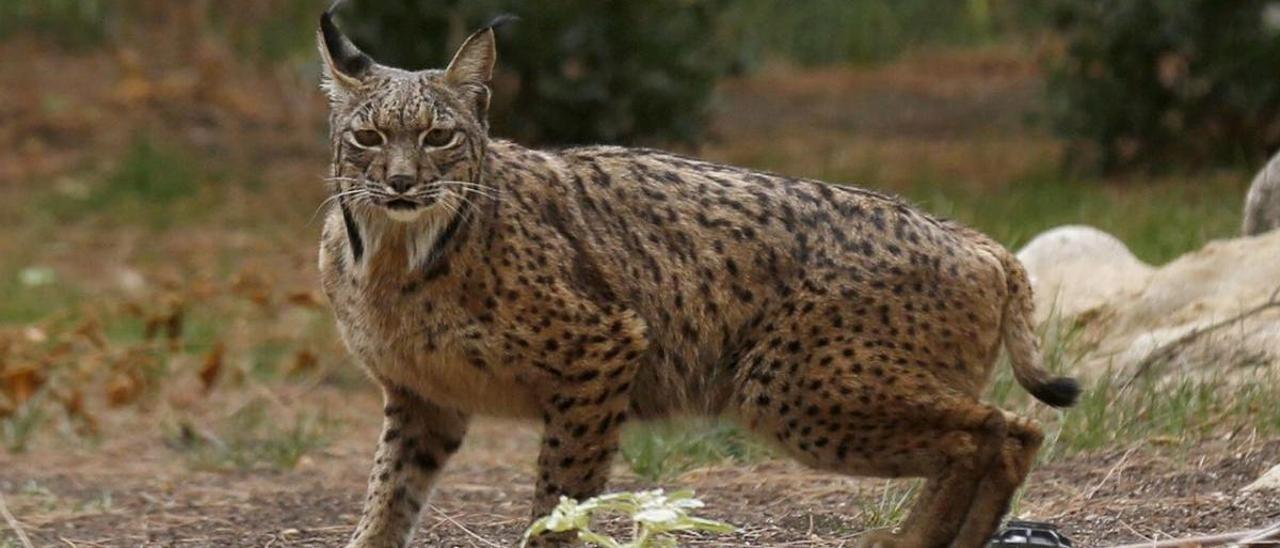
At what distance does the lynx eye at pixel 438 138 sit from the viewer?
551 centimetres

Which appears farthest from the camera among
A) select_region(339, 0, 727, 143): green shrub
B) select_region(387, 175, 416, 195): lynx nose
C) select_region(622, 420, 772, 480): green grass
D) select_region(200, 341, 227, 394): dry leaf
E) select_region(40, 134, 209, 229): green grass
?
select_region(40, 134, 209, 229): green grass

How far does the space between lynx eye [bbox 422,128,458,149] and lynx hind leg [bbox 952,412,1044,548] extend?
1.66m

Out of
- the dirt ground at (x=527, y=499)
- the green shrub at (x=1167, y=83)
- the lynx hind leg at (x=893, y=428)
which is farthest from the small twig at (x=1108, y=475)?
the green shrub at (x=1167, y=83)

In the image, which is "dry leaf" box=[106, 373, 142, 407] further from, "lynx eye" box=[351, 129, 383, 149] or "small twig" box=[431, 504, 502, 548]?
"lynx eye" box=[351, 129, 383, 149]

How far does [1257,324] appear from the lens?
7.59 m

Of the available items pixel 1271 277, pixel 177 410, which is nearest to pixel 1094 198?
pixel 1271 277

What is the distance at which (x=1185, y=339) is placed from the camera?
756 centimetres

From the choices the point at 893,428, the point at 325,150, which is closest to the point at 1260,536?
the point at 893,428

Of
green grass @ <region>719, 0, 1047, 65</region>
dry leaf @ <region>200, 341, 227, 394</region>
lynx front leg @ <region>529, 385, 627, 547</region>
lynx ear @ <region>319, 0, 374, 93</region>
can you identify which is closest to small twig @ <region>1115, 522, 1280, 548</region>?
lynx front leg @ <region>529, 385, 627, 547</region>

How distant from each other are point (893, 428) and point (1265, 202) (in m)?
3.37

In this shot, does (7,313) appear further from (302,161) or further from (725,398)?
(725,398)

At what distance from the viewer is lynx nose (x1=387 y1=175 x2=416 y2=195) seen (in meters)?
5.38

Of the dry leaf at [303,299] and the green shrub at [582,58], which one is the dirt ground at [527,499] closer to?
the dry leaf at [303,299]

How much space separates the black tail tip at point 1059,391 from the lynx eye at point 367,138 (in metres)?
1.97
